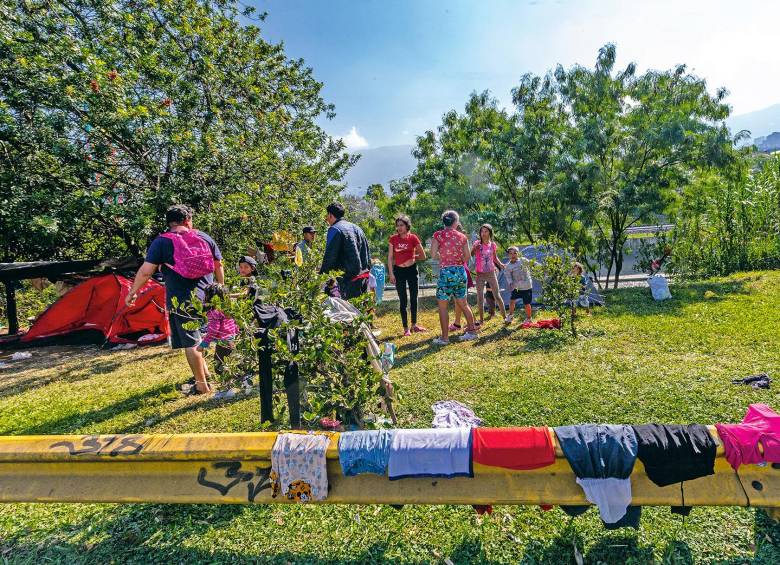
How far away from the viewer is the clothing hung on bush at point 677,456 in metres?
1.77

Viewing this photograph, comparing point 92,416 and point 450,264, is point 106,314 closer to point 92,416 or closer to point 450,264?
point 92,416

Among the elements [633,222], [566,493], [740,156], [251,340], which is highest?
[740,156]

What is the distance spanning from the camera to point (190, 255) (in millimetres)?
3916

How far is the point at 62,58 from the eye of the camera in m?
6.80

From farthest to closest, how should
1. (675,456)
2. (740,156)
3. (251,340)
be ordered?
(740,156), (251,340), (675,456)

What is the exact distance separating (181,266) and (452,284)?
3.45 metres

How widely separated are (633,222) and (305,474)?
11.9 meters

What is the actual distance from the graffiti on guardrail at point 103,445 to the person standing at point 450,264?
13.7ft

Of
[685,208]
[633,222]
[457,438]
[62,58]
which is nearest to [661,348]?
[457,438]

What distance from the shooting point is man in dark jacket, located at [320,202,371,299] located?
4375 mm

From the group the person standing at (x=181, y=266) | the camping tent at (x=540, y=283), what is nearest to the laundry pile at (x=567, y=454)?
the person standing at (x=181, y=266)

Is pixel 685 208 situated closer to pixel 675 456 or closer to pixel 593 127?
pixel 593 127

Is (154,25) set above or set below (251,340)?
above

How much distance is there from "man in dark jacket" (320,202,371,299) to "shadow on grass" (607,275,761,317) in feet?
16.5
